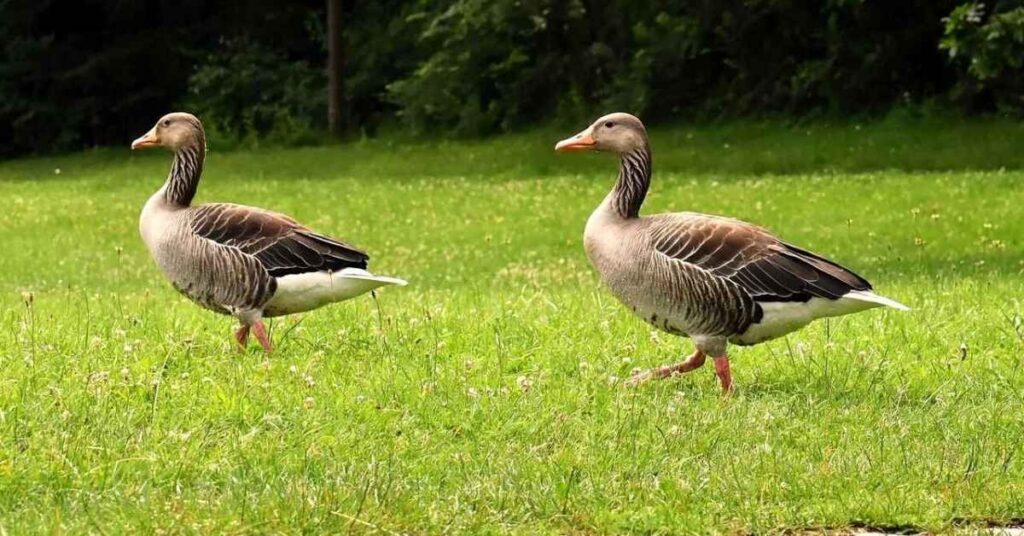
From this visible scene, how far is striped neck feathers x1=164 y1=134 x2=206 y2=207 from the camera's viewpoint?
9859mm

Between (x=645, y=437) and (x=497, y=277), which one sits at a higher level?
(x=645, y=437)

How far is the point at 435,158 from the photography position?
36844 mm

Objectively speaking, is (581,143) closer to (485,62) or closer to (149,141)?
(149,141)

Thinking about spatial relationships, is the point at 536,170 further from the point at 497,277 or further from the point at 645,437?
the point at 645,437

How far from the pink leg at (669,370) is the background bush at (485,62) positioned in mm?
19414

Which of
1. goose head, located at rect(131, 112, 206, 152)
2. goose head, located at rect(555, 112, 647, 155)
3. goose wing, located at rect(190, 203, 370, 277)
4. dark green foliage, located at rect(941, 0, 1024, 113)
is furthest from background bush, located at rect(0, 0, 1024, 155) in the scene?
goose wing, located at rect(190, 203, 370, 277)

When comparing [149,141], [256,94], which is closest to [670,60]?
[256,94]

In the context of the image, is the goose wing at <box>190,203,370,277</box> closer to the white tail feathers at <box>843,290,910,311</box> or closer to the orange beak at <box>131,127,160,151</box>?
the orange beak at <box>131,127,160,151</box>

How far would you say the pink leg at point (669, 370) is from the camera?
8.41m

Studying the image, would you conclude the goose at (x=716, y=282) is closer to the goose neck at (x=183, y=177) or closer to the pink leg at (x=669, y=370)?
the pink leg at (x=669, y=370)

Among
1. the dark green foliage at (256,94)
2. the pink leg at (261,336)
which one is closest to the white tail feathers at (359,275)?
the pink leg at (261,336)

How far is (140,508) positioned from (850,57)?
31.6 meters

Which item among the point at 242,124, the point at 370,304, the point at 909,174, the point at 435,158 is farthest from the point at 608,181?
the point at 242,124

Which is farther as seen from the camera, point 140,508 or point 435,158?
point 435,158
